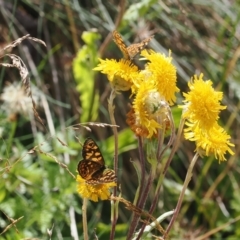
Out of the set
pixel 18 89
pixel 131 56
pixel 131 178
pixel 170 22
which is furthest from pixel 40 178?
pixel 170 22

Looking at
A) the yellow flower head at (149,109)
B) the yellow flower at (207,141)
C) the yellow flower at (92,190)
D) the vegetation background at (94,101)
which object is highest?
the yellow flower head at (149,109)

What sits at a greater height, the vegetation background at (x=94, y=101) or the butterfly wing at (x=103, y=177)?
the butterfly wing at (x=103, y=177)

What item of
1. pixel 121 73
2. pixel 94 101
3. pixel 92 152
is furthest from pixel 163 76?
pixel 94 101

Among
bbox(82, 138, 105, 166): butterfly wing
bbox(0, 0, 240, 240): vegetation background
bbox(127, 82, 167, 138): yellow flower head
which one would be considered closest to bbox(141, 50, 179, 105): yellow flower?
bbox(127, 82, 167, 138): yellow flower head

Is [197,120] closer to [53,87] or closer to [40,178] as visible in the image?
[40,178]

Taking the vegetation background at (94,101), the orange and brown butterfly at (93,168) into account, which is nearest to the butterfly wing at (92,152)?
the orange and brown butterfly at (93,168)

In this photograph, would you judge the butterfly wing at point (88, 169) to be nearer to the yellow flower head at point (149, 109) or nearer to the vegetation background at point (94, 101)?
the yellow flower head at point (149, 109)

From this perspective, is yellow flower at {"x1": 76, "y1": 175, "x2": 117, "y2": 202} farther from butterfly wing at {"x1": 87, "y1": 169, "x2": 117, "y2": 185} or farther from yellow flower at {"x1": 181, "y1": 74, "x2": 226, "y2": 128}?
yellow flower at {"x1": 181, "y1": 74, "x2": 226, "y2": 128}
